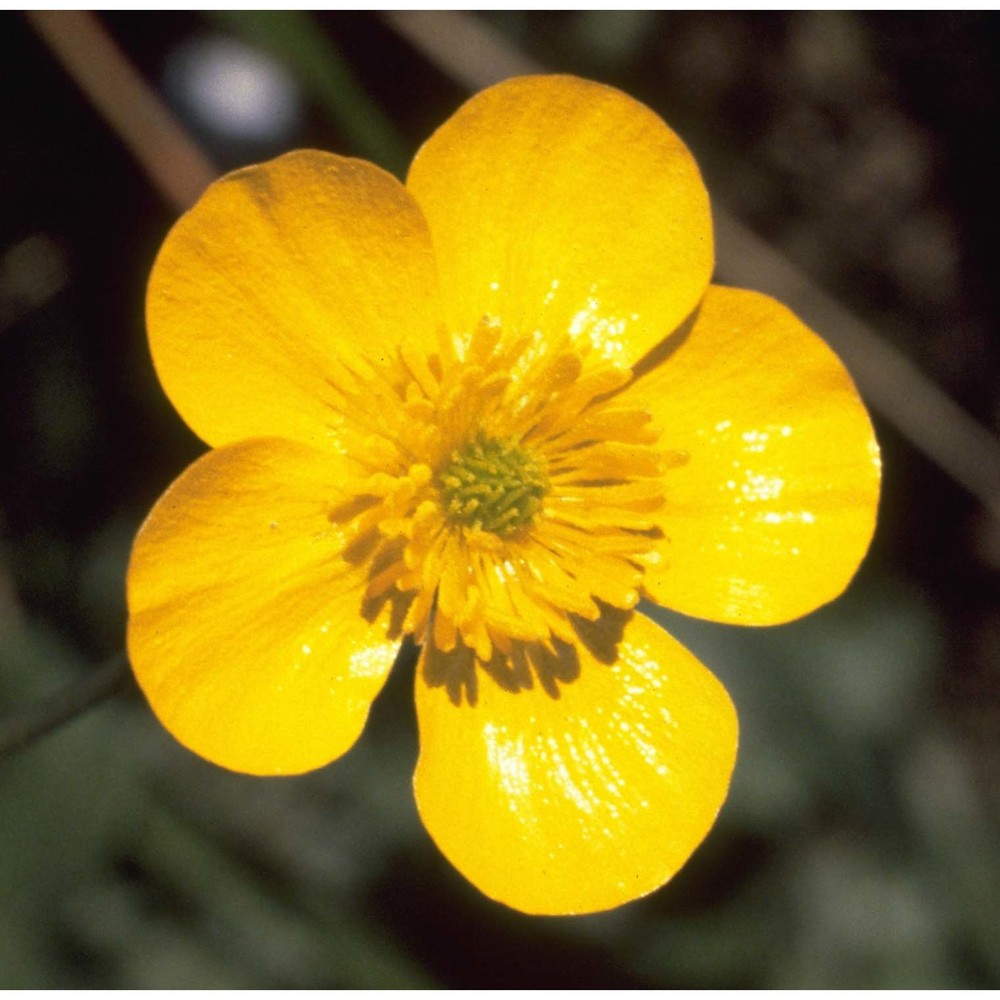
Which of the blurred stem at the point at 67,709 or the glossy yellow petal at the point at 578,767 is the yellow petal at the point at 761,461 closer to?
the glossy yellow petal at the point at 578,767

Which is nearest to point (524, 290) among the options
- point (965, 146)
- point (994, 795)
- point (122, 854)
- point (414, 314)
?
point (414, 314)

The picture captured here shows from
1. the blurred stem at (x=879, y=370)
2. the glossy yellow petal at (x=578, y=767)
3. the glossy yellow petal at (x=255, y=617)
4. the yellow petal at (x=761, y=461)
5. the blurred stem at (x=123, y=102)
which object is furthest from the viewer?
the blurred stem at (x=879, y=370)

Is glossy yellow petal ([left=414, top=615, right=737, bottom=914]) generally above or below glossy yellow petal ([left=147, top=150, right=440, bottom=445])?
below

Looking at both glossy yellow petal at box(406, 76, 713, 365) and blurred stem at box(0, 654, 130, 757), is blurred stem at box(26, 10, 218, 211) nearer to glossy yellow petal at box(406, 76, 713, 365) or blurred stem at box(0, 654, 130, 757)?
glossy yellow petal at box(406, 76, 713, 365)

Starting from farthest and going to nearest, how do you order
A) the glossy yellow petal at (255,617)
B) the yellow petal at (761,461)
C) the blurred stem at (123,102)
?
the blurred stem at (123,102), the yellow petal at (761,461), the glossy yellow petal at (255,617)

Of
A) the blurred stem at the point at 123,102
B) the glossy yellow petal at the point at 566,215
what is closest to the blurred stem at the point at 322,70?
the blurred stem at the point at 123,102

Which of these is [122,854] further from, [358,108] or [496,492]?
[358,108]

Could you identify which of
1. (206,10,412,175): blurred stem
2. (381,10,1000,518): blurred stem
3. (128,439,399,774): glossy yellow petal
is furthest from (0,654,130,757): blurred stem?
(381,10,1000,518): blurred stem
